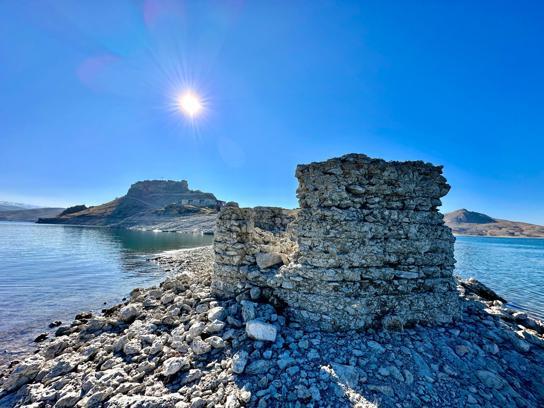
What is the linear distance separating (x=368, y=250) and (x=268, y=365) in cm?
371

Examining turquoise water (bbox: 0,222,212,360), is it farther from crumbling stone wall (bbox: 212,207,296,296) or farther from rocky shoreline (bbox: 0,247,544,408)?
crumbling stone wall (bbox: 212,207,296,296)

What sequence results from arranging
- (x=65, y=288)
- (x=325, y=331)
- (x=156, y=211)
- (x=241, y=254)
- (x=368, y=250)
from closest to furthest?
(x=325, y=331)
(x=368, y=250)
(x=241, y=254)
(x=65, y=288)
(x=156, y=211)

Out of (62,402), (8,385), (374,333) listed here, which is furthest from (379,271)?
(8,385)

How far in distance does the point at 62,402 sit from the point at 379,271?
7.64 metres

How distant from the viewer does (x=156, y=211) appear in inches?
5192

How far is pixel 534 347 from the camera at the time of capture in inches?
265

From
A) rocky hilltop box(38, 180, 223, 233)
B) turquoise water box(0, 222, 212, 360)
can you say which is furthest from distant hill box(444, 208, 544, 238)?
turquoise water box(0, 222, 212, 360)

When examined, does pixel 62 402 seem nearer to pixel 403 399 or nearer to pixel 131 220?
pixel 403 399

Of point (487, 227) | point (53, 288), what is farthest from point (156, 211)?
point (487, 227)

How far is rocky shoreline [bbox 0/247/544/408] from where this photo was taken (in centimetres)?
483

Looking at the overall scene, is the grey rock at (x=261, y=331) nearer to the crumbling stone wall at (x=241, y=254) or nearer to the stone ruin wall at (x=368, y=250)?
the stone ruin wall at (x=368, y=250)

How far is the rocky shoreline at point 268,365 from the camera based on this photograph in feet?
15.9

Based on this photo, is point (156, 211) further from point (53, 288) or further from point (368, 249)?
point (368, 249)

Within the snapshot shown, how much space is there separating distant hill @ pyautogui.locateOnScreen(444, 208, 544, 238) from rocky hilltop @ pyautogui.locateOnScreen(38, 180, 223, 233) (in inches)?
6043
